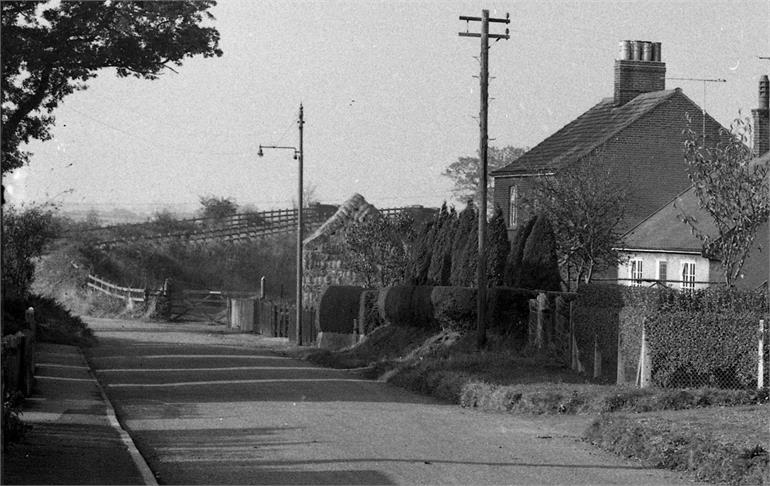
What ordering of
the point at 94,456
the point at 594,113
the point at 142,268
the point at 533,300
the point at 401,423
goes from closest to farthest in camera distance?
the point at 94,456, the point at 401,423, the point at 533,300, the point at 594,113, the point at 142,268

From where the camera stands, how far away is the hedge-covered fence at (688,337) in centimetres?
2125

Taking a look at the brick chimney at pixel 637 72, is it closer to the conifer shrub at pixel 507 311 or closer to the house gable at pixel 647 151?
the house gable at pixel 647 151

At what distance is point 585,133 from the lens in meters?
52.1

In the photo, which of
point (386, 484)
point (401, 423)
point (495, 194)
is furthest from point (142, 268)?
point (386, 484)

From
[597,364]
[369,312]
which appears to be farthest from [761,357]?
[369,312]

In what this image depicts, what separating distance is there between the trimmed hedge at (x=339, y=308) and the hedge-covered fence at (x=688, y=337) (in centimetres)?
1602

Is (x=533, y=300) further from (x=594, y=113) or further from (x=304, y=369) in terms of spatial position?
(x=594, y=113)

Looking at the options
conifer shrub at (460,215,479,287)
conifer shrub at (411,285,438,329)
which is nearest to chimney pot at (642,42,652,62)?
conifer shrub at (460,215,479,287)

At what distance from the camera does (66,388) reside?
2231 cm

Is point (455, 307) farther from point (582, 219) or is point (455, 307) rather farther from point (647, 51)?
point (647, 51)

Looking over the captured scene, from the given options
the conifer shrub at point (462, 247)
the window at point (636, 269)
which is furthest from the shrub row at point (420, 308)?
the window at point (636, 269)

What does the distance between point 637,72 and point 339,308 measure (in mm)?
20037

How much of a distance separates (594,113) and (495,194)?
5.67 m

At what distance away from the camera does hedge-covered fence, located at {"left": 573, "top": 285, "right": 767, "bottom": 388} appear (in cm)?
2125
